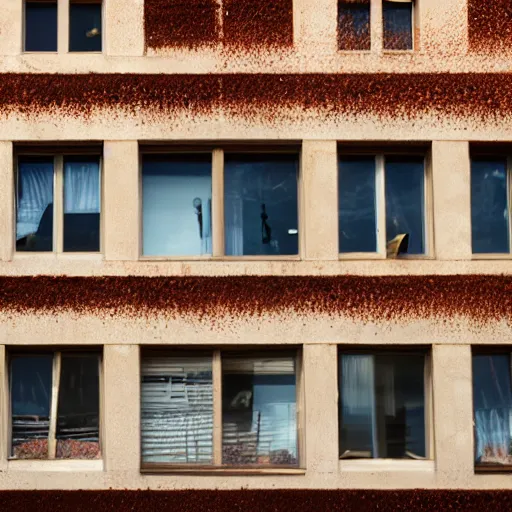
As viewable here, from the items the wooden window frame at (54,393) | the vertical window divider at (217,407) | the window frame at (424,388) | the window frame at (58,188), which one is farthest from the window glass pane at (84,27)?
the window frame at (424,388)

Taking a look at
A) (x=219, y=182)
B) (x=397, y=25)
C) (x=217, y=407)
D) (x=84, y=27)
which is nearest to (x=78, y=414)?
(x=217, y=407)

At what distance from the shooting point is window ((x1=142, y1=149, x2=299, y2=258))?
1694 cm

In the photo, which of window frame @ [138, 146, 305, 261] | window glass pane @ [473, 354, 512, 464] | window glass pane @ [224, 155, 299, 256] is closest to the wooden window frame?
window frame @ [138, 146, 305, 261]

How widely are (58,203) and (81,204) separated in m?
0.33

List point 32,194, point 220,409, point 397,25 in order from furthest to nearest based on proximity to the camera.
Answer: point 397,25 → point 32,194 → point 220,409

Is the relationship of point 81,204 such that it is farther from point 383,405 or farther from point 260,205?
point 383,405

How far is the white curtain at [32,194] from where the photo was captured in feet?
55.5

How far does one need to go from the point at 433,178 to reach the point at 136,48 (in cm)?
467

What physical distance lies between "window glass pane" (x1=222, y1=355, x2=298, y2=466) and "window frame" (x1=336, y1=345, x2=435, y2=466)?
0.67 meters

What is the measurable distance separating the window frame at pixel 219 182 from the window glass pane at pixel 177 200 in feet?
0.34

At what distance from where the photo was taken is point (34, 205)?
16969 millimetres
